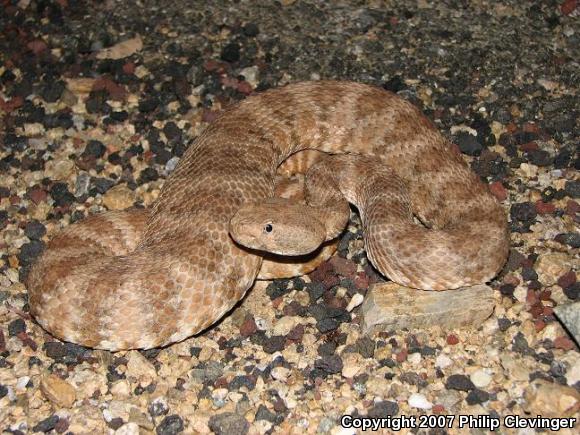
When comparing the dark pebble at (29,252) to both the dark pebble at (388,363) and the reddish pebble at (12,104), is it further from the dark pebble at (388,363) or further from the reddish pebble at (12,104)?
the dark pebble at (388,363)

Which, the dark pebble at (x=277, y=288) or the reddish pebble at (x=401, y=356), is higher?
the reddish pebble at (x=401, y=356)

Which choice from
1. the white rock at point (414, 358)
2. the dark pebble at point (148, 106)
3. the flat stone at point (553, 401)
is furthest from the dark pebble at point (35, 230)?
the flat stone at point (553, 401)

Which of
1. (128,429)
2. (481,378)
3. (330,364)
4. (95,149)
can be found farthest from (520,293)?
(95,149)

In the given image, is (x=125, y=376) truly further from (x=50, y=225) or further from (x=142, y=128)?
(x=142, y=128)

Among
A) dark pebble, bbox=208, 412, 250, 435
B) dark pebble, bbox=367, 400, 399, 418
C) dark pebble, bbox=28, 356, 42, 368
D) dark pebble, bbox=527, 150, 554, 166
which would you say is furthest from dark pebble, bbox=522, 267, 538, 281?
dark pebble, bbox=28, 356, 42, 368

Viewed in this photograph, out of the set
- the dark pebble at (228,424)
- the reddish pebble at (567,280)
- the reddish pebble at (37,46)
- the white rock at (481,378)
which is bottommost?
the dark pebble at (228,424)
